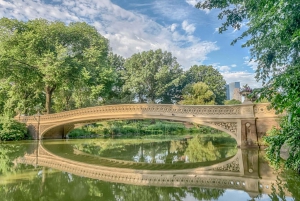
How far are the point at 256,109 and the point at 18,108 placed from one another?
54.1 feet

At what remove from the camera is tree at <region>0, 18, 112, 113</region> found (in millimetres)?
14984

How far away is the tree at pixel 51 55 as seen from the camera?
15.0 meters

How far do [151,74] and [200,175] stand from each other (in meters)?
22.6

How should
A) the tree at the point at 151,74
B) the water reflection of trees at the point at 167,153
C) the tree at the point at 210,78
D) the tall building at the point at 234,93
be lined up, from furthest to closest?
the tall building at the point at 234,93 < the tree at the point at 210,78 < the tree at the point at 151,74 < the water reflection of trees at the point at 167,153

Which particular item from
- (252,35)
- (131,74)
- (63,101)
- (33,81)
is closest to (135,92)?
(131,74)

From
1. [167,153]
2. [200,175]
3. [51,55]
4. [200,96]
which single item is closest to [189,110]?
[167,153]

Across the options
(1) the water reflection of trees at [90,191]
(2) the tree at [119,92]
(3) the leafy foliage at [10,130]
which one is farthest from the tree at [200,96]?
(1) the water reflection of trees at [90,191]

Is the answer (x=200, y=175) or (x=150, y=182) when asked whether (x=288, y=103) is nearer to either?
(x=150, y=182)

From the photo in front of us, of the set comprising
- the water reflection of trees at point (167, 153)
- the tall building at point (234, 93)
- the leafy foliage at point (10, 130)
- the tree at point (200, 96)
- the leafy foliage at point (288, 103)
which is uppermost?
the tall building at point (234, 93)

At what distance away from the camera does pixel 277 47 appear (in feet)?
16.1

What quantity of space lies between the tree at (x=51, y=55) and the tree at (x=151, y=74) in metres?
8.86

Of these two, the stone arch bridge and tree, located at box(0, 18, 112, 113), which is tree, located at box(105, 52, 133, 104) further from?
the stone arch bridge

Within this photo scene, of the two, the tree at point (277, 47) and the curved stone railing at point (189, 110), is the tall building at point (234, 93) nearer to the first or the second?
the curved stone railing at point (189, 110)

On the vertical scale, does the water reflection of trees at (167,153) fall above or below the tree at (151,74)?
below
